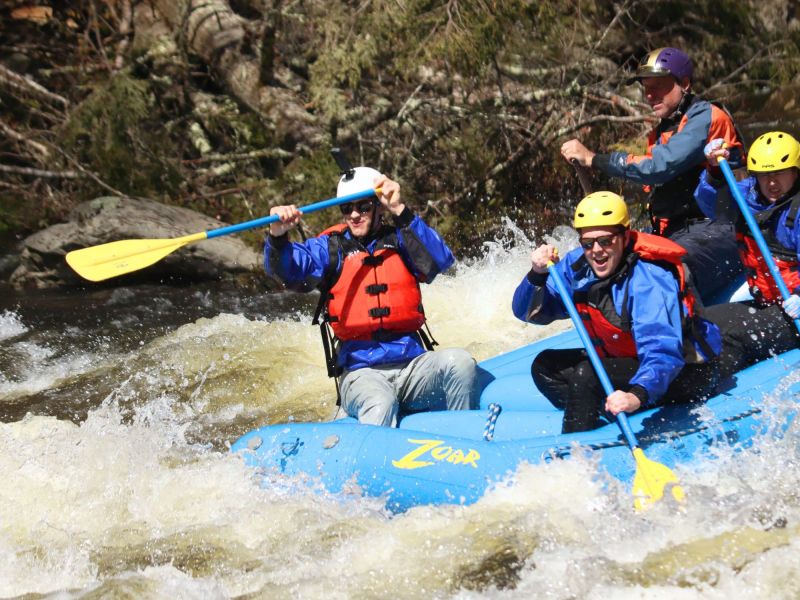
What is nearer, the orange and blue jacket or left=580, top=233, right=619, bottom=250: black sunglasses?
left=580, top=233, right=619, bottom=250: black sunglasses

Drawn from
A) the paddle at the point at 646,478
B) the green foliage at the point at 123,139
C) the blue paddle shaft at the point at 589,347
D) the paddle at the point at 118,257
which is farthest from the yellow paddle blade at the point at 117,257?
the green foliage at the point at 123,139

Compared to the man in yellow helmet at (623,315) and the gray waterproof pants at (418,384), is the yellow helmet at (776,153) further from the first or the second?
the gray waterproof pants at (418,384)

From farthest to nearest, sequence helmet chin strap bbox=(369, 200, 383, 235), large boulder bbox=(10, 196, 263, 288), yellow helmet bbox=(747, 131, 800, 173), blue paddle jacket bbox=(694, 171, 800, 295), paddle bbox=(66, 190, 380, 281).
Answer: large boulder bbox=(10, 196, 263, 288), paddle bbox=(66, 190, 380, 281), helmet chin strap bbox=(369, 200, 383, 235), blue paddle jacket bbox=(694, 171, 800, 295), yellow helmet bbox=(747, 131, 800, 173)

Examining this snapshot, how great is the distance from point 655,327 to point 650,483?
541mm

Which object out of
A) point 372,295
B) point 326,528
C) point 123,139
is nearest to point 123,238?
point 123,139

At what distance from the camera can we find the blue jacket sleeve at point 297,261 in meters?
3.86

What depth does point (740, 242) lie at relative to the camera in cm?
404

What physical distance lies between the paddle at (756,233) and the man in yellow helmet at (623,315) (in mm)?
458

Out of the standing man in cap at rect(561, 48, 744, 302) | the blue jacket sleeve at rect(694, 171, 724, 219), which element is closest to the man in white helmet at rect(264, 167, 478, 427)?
the standing man in cap at rect(561, 48, 744, 302)

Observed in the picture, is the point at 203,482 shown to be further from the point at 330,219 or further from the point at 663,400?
the point at 330,219

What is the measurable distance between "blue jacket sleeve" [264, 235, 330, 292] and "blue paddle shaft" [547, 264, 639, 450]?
3.52ft

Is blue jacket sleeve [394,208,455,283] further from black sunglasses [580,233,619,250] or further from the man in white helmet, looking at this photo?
black sunglasses [580,233,619,250]

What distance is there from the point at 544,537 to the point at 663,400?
0.74 metres

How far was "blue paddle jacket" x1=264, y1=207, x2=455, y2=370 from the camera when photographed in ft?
12.8
